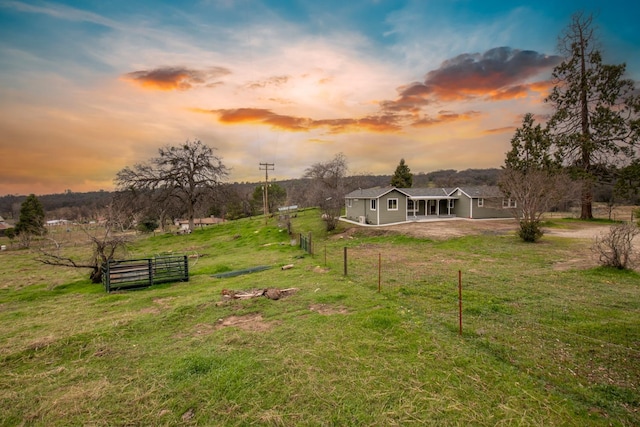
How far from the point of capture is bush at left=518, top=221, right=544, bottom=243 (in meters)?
16.4

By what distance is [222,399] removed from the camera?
385 centimetres

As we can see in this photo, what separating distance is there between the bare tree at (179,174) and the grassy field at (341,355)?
24576mm

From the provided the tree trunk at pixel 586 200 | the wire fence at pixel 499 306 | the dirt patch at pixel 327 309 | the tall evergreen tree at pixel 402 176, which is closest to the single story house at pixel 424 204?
the tree trunk at pixel 586 200

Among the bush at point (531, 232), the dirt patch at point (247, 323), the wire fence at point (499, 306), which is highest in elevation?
the bush at point (531, 232)

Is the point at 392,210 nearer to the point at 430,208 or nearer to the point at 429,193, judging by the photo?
the point at 429,193

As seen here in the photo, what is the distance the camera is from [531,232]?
1650 cm

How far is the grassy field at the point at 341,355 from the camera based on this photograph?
3.56 metres

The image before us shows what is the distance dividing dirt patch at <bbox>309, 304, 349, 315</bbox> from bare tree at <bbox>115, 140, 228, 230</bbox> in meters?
30.1

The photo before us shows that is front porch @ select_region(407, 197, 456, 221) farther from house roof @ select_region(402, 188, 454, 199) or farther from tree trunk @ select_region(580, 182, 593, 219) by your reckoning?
tree trunk @ select_region(580, 182, 593, 219)

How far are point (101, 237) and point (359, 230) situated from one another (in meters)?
17.8

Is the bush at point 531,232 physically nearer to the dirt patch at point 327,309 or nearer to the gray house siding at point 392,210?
the gray house siding at point 392,210

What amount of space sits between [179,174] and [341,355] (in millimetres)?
33810

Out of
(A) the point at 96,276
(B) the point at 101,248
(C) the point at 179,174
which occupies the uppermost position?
(C) the point at 179,174

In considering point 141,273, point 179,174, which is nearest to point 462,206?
point 141,273
